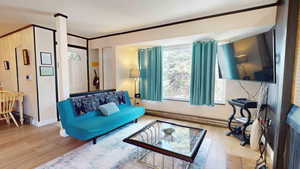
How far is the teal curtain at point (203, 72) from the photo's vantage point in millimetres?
3287

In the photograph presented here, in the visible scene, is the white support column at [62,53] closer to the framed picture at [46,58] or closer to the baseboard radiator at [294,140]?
the framed picture at [46,58]

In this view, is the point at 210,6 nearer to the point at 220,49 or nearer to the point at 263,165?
the point at 220,49

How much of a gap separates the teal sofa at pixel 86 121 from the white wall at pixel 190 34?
→ 5.12 ft

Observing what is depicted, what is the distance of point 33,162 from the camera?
6.41ft

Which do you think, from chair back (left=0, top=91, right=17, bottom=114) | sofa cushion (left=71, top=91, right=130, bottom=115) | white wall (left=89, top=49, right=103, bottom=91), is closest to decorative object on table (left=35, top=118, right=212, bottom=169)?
sofa cushion (left=71, top=91, right=130, bottom=115)

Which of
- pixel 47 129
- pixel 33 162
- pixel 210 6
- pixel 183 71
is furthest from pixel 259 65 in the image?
pixel 47 129

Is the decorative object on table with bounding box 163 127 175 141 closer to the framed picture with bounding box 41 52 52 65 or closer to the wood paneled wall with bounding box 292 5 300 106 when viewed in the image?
the wood paneled wall with bounding box 292 5 300 106

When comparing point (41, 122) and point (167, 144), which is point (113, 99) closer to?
point (41, 122)

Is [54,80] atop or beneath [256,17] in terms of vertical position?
beneath

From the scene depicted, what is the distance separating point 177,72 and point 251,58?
1.97 m

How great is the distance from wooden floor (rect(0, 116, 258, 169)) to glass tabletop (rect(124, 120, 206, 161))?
394mm

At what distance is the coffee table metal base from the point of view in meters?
1.88

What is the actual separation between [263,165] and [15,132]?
4559 mm

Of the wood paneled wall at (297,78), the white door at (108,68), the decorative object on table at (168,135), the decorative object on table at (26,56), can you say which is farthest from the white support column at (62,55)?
the wood paneled wall at (297,78)
